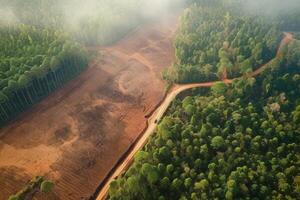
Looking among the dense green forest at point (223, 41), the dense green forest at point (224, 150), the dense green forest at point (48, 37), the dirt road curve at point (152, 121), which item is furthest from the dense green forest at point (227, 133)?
the dense green forest at point (48, 37)

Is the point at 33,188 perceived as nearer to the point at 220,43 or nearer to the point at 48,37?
the point at 48,37

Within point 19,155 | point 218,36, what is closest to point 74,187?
point 19,155

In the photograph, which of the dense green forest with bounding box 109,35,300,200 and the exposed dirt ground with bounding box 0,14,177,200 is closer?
the dense green forest with bounding box 109,35,300,200

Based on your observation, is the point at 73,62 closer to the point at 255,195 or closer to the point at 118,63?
the point at 118,63

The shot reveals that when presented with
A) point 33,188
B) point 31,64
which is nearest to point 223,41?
point 31,64

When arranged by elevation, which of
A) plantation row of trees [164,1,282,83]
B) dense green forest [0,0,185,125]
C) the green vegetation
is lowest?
the green vegetation

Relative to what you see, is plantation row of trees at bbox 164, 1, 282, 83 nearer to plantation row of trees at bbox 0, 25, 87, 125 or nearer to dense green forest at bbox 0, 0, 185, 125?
dense green forest at bbox 0, 0, 185, 125

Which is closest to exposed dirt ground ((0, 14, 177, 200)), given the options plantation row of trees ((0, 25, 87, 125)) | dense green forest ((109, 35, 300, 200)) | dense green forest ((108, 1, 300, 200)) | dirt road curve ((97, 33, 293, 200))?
dirt road curve ((97, 33, 293, 200))
